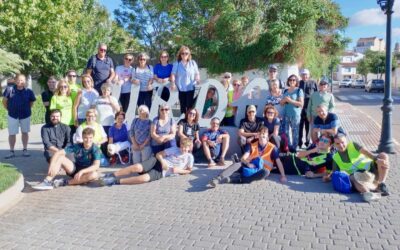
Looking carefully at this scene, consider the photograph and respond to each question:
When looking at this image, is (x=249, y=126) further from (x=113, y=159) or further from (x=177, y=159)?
(x=113, y=159)

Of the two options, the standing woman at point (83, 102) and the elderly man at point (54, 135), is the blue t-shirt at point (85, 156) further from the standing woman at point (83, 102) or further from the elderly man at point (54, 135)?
the standing woman at point (83, 102)

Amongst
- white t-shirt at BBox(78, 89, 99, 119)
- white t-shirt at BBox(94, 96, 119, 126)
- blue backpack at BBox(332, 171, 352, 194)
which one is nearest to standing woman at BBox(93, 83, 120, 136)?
white t-shirt at BBox(94, 96, 119, 126)

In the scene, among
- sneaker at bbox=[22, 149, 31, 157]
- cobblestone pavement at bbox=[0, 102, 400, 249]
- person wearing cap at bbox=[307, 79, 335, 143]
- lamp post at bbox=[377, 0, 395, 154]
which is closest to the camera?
cobblestone pavement at bbox=[0, 102, 400, 249]

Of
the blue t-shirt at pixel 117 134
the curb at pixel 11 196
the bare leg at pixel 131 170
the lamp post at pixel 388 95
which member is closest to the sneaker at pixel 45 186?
the curb at pixel 11 196

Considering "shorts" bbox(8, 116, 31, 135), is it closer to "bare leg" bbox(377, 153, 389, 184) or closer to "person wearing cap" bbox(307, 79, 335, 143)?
"person wearing cap" bbox(307, 79, 335, 143)

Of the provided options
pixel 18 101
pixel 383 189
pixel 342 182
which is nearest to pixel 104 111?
pixel 18 101

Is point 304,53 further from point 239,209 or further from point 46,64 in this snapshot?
point 239,209

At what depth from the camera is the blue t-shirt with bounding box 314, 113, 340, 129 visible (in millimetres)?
7863

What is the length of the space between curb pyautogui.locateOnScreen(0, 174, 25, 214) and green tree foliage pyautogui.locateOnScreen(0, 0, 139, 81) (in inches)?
115

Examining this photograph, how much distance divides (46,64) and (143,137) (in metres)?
17.9

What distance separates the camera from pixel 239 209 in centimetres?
568

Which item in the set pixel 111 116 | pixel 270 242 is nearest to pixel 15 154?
pixel 111 116

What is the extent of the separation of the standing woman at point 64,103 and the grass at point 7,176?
5.21ft

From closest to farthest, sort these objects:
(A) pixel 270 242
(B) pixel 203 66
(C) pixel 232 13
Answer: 1. (A) pixel 270 242
2. (C) pixel 232 13
3. (B) pixel 203 66
